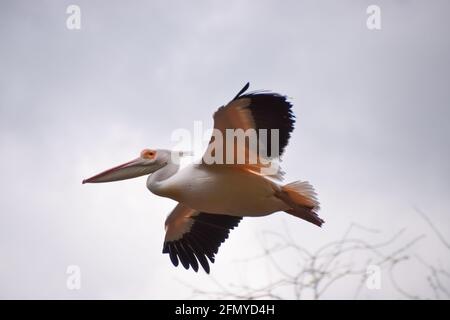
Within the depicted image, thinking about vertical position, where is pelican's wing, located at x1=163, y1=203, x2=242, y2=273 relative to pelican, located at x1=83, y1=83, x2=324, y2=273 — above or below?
below

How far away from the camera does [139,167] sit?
29.6 ft

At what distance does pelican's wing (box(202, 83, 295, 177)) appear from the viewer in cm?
746

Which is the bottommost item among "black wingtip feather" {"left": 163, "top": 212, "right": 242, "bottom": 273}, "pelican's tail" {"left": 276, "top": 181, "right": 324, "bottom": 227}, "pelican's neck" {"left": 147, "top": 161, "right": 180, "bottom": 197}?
"black wingtip feather" {"left": 163, "top": 212, "right": 242, "bottom": 273}

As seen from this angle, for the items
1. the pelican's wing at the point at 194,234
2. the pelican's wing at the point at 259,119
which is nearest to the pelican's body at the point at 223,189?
the pelican's wing at the point at 259,119

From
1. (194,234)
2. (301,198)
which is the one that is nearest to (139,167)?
(194,234)

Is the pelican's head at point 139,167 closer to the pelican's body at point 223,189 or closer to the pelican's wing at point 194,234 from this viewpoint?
the pelican's body at point 223,189

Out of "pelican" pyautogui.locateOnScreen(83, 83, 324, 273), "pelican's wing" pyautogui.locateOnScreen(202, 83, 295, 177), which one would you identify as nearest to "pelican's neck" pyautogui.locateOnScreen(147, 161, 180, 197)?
"pelican" pyautogui.locateOnScreen(83, 83, 324, 273)

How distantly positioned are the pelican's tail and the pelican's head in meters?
1.45

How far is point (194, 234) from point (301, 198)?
189 centimetres

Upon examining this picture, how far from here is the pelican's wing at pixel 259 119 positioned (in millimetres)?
7457

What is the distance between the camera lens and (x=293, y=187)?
326 inches

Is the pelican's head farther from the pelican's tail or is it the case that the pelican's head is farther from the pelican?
the pelican's tail

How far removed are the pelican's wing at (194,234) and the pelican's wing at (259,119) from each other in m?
1.80
